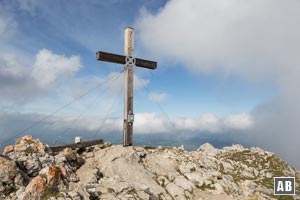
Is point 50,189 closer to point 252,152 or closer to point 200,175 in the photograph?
point 200,175

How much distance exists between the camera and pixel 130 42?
24.7 metres

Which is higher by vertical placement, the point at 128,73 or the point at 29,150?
the point at 128,73

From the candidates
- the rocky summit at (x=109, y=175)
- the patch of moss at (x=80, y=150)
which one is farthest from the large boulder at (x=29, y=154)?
the patch of moss at (x=80, y=150)

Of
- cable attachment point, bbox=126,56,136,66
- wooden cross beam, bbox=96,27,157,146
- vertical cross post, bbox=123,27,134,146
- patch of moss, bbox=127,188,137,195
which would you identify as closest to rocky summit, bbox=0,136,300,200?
patch of moss, bbox=127,188,137,195

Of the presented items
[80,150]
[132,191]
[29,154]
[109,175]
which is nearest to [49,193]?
[132,191]

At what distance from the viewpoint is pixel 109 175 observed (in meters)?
19.2

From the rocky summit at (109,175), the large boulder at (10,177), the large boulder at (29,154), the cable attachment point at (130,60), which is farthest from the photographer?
the cable attachment point at (130,60)

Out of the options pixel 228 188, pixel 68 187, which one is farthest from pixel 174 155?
pixel 68 187

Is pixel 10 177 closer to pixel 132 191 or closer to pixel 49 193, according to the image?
pixel 49 193

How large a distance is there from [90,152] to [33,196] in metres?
9.46

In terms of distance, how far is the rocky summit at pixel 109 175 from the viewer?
1438 centimetres

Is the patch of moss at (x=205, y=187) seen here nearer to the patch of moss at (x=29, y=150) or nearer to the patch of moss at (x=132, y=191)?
the patch of moss at (x=132, y=191)

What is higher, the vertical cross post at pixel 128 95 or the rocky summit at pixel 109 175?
the vertical cross post at pixel 128 95

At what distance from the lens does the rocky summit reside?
14.4 m
